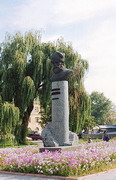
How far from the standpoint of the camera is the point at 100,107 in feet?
230

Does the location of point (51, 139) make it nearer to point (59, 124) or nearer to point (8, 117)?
point (59, 124)

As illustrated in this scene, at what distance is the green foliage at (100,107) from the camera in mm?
69062

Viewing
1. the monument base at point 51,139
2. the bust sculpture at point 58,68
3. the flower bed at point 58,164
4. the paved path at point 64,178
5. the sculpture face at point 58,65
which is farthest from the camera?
the sculpture face at point 58,65

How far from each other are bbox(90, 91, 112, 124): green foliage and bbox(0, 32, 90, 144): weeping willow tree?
45.6 meters

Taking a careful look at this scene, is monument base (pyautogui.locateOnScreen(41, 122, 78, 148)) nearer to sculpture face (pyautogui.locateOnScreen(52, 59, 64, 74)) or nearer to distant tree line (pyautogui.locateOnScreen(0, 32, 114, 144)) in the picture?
sculpture face (pyautogui.locateOnScreen(52, 59, 64, 74))

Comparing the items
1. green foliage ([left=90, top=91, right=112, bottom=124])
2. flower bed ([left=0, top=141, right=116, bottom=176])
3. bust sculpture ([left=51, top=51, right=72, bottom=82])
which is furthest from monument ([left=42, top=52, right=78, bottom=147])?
green foliage ([left=90, top=91, right=112, bottom=124])

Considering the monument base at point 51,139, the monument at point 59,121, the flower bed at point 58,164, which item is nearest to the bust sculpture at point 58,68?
the monument at point 59,121

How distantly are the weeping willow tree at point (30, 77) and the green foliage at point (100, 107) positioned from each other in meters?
45.6

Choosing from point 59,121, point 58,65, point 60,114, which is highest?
point 58,65

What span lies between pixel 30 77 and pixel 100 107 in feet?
163

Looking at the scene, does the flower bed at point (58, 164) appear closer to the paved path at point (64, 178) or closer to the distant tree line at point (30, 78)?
the paved path at point (64, 178)

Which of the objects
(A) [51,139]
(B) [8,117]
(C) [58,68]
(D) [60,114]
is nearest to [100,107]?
(B) [8,117]

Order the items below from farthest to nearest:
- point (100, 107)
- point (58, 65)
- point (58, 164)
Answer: point (100, 107) < point (58, 65) < point (58, 164)

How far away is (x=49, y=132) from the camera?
13039mm
